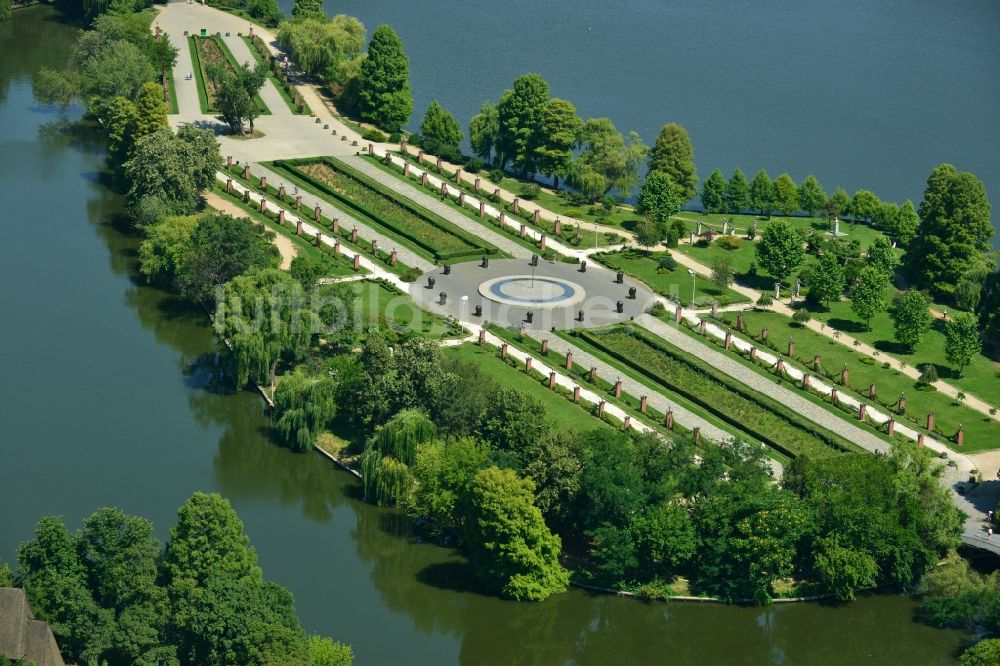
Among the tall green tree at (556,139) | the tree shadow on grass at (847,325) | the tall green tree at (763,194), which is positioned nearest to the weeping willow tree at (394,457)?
the tree shadow on grass at (847,325)

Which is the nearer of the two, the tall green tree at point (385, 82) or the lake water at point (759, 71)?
the tall green tree at point (385, 82)

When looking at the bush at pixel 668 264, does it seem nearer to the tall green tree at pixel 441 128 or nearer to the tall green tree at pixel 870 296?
the tall green tree at pixel 870 296

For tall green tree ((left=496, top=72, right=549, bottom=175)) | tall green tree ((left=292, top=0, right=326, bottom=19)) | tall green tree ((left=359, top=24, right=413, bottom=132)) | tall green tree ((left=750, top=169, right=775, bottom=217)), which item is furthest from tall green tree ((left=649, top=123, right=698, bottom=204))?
tall green tree ((left=292, top=0, right=326, bottom=19))

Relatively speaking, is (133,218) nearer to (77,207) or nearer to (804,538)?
(77,207)

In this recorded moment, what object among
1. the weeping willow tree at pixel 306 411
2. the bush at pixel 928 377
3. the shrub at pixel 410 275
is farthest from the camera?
the shrub at pixel 410 275

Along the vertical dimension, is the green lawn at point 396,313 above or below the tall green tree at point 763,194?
below

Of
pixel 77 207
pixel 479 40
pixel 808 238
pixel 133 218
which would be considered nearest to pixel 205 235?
pixel 133 218

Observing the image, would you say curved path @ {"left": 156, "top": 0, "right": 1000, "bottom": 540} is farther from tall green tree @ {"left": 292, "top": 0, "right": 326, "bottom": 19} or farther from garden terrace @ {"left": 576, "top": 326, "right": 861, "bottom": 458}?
tall green tree @ {"left": 292, "top": 0, "right": 326, "bottom": 19}
